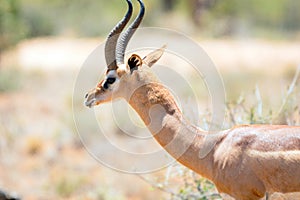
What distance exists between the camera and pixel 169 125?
6.64m

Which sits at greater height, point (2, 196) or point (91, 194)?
point (2, 196)

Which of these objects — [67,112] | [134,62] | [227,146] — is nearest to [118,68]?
[134,62]

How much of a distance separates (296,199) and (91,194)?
22.7 feet

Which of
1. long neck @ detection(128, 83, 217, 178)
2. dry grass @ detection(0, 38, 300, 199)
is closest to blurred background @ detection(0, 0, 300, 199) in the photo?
dry grass @ detection(0, 38, 300, 199)

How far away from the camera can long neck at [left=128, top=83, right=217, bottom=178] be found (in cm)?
→ 664

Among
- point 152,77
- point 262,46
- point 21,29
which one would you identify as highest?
point 152,77

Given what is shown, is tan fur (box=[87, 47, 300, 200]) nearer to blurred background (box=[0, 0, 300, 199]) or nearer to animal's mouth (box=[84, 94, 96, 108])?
animal's mouth (box=[84, 94, 96, 108])

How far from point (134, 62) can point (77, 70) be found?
19.0 m

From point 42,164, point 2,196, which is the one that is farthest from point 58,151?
point 2,196

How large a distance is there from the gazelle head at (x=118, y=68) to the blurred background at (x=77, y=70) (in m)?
1.66

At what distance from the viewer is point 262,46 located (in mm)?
30656

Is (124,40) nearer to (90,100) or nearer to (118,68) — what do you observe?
(118,68)

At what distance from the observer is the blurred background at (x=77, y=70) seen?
358 inches

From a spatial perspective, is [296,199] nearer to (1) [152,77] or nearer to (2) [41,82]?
(1) [152,77]
